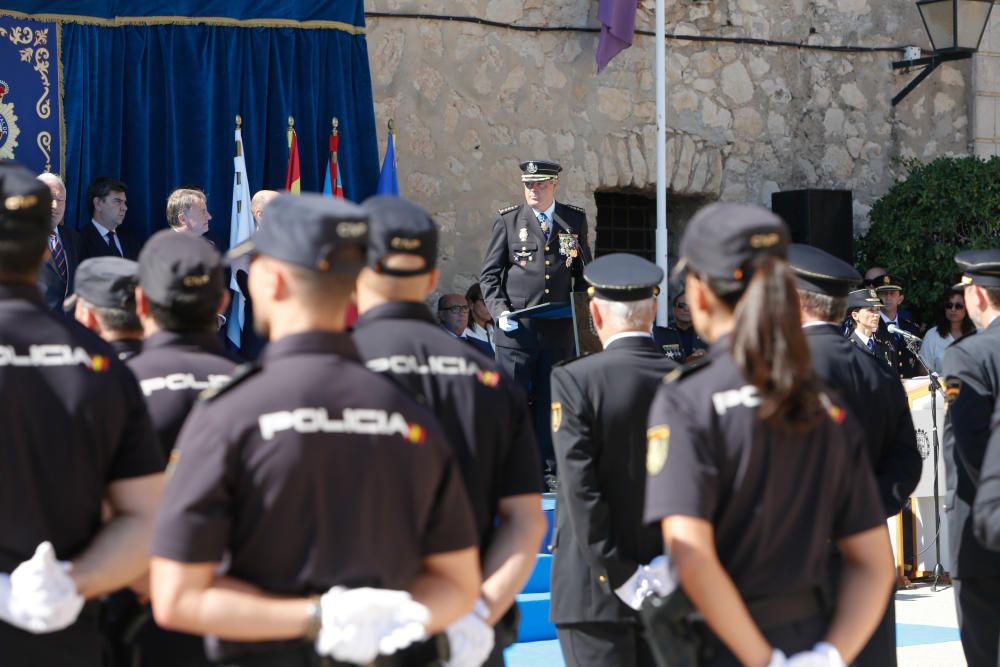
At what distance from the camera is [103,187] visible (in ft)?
26.6

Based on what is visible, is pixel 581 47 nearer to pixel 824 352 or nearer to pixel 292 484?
pixel 824 352

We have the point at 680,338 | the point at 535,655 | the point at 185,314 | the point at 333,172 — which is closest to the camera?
the point at 185,314

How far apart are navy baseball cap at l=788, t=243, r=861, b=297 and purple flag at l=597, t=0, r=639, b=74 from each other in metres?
7.32

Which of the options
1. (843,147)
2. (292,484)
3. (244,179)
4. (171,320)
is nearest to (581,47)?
(843,147)

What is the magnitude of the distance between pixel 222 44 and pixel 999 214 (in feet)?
21.1

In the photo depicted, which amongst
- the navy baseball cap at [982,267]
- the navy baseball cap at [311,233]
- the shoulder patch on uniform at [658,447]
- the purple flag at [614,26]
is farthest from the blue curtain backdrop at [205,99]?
the shoulder patch on uniform at [658,447]

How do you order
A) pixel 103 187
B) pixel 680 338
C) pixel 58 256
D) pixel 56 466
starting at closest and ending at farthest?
1. pixel 56 466
2. pixel 58 256
3. pixel 103 187
4. pixel 680 338

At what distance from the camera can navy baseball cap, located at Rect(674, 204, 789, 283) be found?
2.68m

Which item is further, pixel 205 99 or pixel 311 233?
pixel 205 99

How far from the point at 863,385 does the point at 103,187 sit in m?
5.20

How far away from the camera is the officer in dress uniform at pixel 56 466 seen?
2.78 m

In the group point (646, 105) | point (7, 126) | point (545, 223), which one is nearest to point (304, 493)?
point (545, 223)

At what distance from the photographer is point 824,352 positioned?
4.02 m

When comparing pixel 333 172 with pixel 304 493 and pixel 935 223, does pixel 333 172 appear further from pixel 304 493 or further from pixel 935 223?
pixel 304 493
